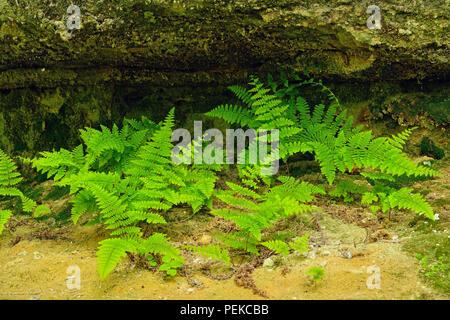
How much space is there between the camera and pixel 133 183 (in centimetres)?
409

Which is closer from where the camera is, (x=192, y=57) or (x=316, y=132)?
(x=316, y=132)

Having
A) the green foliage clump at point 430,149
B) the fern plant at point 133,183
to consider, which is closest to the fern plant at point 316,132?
the green foliage clump at point 430,149

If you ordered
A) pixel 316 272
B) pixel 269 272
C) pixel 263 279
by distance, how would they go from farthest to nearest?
pixel 269 272 < pixel 263 279 < pixel 316 272

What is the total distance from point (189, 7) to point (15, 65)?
218cm

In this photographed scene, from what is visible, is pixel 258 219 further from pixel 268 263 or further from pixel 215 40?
pixel 215 40

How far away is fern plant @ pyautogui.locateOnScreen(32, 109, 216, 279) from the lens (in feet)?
11.5

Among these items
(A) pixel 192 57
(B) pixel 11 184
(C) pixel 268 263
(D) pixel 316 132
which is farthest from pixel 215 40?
(B) pixel 11 184

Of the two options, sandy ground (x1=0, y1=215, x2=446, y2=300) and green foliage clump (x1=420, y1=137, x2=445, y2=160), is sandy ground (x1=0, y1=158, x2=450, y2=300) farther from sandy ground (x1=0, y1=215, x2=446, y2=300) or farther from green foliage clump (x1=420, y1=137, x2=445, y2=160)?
green foliage clump (x1=420, y1=137, x2=445, y2=160)

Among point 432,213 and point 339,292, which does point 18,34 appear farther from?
point 432,213

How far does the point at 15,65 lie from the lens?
492cm

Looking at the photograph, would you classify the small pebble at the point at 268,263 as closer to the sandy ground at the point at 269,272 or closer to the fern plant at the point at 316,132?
the sandy ground at the point at 269,272

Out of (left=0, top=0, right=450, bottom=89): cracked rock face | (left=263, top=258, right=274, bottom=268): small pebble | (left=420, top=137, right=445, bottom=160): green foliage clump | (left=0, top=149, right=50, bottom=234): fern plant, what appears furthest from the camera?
(left=420, top=137, right=445, bottom=160): green foliage clump

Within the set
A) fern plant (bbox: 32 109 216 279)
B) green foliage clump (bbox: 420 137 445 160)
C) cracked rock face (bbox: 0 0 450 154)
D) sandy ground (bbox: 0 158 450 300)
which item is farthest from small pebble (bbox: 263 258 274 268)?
green foliage clump (bbox: 420 137 445 160)

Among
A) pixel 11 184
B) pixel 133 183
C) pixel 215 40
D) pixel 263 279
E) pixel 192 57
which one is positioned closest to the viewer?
pixel 263 279
